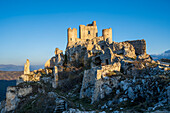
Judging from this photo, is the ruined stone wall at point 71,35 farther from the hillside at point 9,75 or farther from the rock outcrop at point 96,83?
the hillside at point 9,75

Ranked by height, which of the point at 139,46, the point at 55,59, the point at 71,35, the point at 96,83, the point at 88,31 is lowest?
the point at 96,83

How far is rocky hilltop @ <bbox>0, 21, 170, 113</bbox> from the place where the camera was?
16.8 m

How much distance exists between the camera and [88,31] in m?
60.7

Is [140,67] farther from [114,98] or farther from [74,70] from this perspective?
[74,70]

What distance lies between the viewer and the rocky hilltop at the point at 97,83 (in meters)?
16.8

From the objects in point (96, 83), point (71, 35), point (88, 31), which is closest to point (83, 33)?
point (88, 31)

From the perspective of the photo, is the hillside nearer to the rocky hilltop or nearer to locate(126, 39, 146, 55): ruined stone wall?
the rocky hilltop

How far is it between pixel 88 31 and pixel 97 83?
1581 inches

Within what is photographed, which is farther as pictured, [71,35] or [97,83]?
[71,35]

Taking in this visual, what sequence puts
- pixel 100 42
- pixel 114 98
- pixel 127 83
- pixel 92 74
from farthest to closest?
pixel 100 42
pixel 92 74
pixel 127 83
pixel 114 98

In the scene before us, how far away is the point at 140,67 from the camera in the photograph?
2631cm

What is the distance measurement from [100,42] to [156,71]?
1130 inches

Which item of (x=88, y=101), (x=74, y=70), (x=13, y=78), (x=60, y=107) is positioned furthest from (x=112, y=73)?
(x=13, y=78)

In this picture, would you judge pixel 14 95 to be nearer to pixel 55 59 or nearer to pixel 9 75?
pixel 55 59
